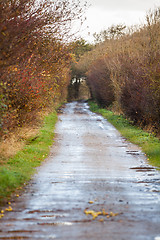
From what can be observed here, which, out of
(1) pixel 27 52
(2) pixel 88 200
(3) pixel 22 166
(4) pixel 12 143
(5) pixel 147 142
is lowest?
(5) pixel 147 142

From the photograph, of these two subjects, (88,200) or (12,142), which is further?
(12,142)

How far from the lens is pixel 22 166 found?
11680 millimetres

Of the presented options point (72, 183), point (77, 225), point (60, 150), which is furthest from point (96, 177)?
point (60, 150)

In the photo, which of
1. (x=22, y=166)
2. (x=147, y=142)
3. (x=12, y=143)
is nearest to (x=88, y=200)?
(x=22, y=166)

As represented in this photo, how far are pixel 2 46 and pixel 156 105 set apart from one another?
11243 mm

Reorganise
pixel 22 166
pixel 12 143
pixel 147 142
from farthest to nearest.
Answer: pixel 147 142
pixel 12 143
pixel 22 166

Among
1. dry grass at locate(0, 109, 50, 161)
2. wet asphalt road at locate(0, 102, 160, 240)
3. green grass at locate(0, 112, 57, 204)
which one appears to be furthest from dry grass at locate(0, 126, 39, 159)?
wet asphalt road at locate(0, 102, 160, 240)

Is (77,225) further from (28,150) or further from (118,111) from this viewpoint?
(118,111)

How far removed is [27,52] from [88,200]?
7.85 metres

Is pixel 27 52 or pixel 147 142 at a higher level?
pixel 27 52

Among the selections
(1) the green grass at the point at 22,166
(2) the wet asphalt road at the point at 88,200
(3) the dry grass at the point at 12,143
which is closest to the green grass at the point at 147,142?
(2) the wet asphalt road at the point at 88,200

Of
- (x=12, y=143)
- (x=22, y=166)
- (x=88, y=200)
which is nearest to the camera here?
(x=88, y=200)

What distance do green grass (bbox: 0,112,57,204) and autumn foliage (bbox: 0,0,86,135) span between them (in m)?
1.09

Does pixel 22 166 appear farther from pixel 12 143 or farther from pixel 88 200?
pixel 88 200
